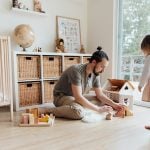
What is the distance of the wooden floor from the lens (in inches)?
57.6

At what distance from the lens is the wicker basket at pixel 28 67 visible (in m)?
2.58

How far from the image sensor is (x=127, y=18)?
324 cm

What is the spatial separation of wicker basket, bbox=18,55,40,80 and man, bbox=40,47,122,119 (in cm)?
53

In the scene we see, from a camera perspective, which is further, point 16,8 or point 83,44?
point 83,44

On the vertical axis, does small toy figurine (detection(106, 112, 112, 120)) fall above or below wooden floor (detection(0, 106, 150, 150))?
above

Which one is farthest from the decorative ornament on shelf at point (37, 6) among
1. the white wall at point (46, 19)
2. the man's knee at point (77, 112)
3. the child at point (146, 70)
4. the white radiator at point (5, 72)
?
the child at point (146, 70)

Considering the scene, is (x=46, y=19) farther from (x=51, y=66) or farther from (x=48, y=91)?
(x=48, y=91)

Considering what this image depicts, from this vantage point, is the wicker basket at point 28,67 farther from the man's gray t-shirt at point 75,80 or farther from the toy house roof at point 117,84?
the toy house roof at point 117,84

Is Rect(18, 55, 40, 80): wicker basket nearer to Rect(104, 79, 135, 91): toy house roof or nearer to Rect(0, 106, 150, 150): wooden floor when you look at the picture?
Rect(0, 106, 150, 150): wooden floor

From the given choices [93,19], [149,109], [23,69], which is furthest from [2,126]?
[93,19]

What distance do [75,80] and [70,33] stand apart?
149cm

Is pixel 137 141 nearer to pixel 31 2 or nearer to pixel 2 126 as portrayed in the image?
pixel 2 126

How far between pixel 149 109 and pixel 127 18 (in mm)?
1417

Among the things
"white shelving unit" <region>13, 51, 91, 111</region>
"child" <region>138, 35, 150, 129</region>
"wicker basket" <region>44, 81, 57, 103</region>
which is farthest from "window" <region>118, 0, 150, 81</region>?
"child" <region>138, 35, 150, 129</region>
